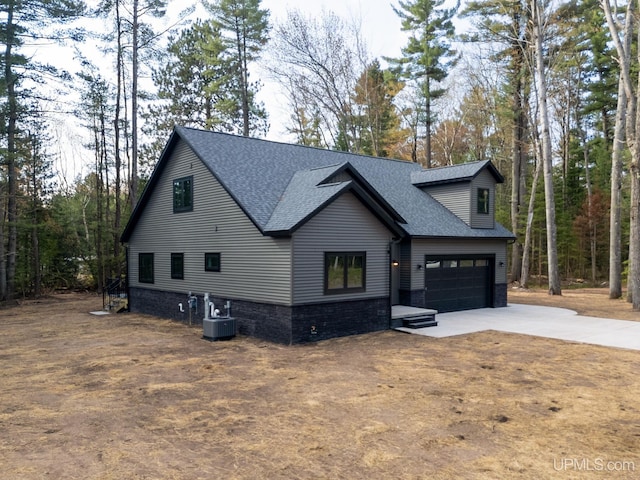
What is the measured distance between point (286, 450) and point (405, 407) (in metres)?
2.27

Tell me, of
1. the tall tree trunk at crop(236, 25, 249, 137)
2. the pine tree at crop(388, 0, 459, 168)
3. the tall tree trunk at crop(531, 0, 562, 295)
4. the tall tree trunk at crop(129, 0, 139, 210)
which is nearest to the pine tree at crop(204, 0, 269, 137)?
the tall tree trunk at crop(236, 25, 249, 137)

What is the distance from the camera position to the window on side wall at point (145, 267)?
57.8 feet

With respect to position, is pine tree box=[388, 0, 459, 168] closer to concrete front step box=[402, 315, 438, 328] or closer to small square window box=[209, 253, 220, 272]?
concrete front step box=[402, 315, 438, 328]

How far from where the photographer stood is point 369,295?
1299 centimetres

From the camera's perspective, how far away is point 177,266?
16.0 m

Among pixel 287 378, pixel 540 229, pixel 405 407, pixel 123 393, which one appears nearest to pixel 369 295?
pixel 287 378

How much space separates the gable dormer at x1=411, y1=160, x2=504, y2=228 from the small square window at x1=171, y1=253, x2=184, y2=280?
34.8 ft

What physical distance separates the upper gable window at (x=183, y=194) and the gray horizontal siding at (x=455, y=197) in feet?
33.0

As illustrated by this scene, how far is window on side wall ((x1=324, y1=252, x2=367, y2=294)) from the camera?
478 inches

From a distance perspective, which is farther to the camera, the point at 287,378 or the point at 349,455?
the point at 287,378

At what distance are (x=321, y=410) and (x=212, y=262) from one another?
8424 mm

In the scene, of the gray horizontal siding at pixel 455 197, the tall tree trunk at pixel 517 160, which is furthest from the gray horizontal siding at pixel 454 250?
the tall tree trunk at pixel 517 160

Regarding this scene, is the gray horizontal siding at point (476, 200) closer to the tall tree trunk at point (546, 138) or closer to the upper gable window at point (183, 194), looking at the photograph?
the tall tree trunk at point (546, 138)

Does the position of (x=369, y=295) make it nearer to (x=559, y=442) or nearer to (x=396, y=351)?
(x=396, y=351)
